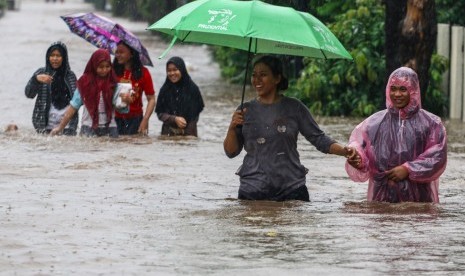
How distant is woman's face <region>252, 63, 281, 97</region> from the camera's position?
10.2 m

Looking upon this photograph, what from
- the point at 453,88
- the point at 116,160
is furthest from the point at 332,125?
the point at 116,160

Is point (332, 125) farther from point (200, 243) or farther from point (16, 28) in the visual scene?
point (16, 28)

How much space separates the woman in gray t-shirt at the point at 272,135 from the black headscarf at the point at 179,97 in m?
5.52

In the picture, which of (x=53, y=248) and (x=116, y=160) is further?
(x=116, y=160)

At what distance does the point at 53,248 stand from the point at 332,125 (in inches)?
451

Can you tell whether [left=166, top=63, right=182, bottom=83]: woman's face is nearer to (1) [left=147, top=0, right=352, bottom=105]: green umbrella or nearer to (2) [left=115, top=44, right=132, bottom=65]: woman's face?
(2) [left=115, top=44, right=132, bottom=65]: woman's face

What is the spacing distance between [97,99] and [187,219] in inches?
238

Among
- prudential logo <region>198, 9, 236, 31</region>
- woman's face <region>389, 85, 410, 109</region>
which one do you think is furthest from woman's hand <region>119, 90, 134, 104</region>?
woman's face <region>389, 85, 410, 109</region>

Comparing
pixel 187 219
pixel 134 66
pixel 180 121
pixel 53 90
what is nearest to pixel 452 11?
pixel 180 121

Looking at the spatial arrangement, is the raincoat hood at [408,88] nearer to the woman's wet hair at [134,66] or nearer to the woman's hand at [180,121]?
the woman's hand at [180,121]

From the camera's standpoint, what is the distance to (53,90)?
1611cm

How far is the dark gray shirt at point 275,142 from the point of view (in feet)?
33.9

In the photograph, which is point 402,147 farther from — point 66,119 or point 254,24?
point 66,119

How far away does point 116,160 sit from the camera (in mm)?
13969
